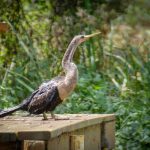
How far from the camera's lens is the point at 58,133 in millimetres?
5363

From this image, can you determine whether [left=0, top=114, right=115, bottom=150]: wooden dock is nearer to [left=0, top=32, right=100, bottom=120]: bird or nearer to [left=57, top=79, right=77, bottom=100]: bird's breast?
[left=0, top=32, right=100, bottom=120]: bird

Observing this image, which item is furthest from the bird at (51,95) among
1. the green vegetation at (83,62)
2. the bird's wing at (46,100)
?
the green vegetation at (83,62)

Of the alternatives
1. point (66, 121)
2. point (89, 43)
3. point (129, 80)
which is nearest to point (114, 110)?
point (129, 80)

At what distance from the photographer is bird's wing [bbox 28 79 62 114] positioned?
634 centimetres

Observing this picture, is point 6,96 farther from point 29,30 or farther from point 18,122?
point 18,122

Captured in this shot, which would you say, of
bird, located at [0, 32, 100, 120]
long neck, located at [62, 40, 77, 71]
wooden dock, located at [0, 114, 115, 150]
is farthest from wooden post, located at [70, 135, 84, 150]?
long neck, located at [62, 40, 77, 71]

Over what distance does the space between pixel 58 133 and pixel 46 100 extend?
1044 millimetres

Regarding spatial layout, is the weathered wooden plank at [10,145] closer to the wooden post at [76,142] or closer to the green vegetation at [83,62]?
the wooden post at [76,142]

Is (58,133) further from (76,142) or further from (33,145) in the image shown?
(76,142)

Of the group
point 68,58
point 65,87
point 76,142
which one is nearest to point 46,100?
point 65,87

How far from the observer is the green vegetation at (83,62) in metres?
8.41

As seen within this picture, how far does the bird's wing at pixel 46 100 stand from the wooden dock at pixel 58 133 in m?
0.09

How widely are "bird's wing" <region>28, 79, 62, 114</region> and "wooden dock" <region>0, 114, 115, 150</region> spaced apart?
9 cm

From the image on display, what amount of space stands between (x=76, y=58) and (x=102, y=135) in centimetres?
371
